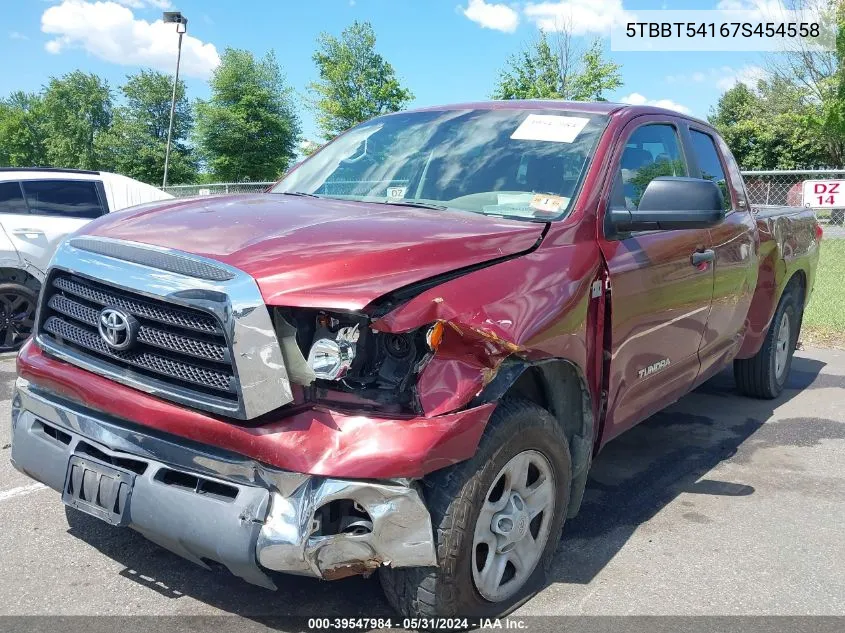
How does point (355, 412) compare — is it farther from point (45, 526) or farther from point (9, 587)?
point (45, 526)

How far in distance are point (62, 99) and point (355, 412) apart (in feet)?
263

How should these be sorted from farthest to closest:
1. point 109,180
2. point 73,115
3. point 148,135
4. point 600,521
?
point 73,115 < point 148,135 < point 109,180 < point 600,521

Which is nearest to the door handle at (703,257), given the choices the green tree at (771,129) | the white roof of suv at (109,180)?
the white roof of suv at (109,180)

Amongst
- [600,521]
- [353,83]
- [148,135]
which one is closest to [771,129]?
[353,83]

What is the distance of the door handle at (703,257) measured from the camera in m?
3.94

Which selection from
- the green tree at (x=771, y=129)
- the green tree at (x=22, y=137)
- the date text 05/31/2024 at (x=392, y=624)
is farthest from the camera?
the green tree at (x=22, y=137)

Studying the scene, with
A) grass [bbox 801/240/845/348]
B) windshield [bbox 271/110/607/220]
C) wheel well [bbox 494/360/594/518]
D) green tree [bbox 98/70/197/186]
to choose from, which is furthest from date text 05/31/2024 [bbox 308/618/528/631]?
green tree [bbox 98/70/197/186]

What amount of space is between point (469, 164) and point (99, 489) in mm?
2113

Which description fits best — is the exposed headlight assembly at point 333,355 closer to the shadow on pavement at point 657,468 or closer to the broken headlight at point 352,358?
the broken headlight at point 352,358

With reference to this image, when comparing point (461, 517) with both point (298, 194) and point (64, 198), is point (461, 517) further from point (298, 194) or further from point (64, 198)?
point (64, 198)

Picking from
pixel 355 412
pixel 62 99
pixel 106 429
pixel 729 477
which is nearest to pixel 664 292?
pixel 729 477

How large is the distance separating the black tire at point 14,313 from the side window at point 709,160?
5.92 metres

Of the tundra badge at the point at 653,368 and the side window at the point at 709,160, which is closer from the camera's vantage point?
the tundra badge at the point at 653,368

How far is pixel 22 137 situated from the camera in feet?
255
